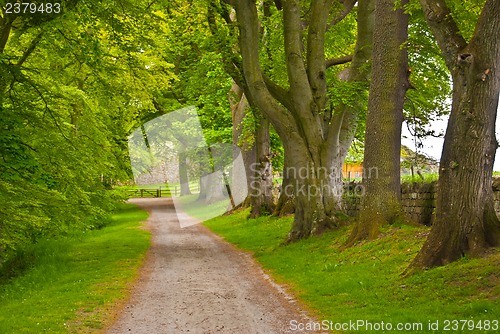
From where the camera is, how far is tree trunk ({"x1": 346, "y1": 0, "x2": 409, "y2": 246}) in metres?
16.1

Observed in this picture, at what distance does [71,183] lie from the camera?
18.9 metres

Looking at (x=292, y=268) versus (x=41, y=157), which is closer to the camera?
(x=292, y=268)

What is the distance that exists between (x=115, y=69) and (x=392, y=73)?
8836mm

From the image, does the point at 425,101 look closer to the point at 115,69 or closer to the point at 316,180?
the point at 316,180

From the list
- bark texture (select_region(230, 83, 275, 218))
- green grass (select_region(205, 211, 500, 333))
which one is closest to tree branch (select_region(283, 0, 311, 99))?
green grass (select_region(205, 211, 500, 333))

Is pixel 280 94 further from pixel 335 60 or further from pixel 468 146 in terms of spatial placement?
pixel 468 146

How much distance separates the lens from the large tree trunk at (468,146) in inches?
427

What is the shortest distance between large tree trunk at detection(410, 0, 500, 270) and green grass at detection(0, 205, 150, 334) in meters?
5.96

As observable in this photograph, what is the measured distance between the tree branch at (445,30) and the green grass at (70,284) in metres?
7.32

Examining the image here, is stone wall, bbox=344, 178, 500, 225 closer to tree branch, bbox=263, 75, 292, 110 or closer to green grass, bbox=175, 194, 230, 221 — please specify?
tree branch, bbox=263, 75, 292, 110

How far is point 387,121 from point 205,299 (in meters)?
6.90

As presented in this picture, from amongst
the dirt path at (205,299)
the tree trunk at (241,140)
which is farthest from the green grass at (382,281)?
the tree trunk at (241,140)

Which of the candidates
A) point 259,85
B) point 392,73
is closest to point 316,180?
point 259,85

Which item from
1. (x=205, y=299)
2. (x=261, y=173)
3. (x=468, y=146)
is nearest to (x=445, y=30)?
(x=468, y=146)
